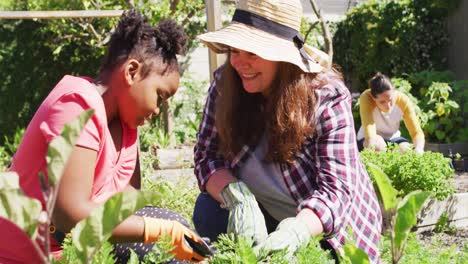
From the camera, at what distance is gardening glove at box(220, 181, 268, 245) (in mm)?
2110

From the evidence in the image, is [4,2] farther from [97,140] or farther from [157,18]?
[97,140]

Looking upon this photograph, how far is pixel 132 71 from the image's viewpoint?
2.06 m

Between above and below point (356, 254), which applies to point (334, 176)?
below

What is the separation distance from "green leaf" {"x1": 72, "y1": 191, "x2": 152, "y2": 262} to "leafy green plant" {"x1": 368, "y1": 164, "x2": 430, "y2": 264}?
280 millimetres

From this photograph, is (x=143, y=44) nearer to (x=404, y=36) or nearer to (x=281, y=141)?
(x=281, y=141)

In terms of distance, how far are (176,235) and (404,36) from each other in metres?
9.10

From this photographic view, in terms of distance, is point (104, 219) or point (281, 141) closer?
point (104, 219)

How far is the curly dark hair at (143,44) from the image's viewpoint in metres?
2.11

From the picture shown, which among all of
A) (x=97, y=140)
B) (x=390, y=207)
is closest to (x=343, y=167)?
(x=97, y=140)

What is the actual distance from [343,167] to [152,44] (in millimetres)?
738

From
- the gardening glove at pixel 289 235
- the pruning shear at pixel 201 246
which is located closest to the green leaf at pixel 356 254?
the gardening glove at pixel 289 235

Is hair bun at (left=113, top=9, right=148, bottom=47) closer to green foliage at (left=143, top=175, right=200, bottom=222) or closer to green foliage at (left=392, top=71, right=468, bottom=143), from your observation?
green foliage at (left=143, top=175, right=200, bottom=222)

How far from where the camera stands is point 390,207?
82cm

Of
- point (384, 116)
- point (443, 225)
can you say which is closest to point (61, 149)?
point (443, 225)
